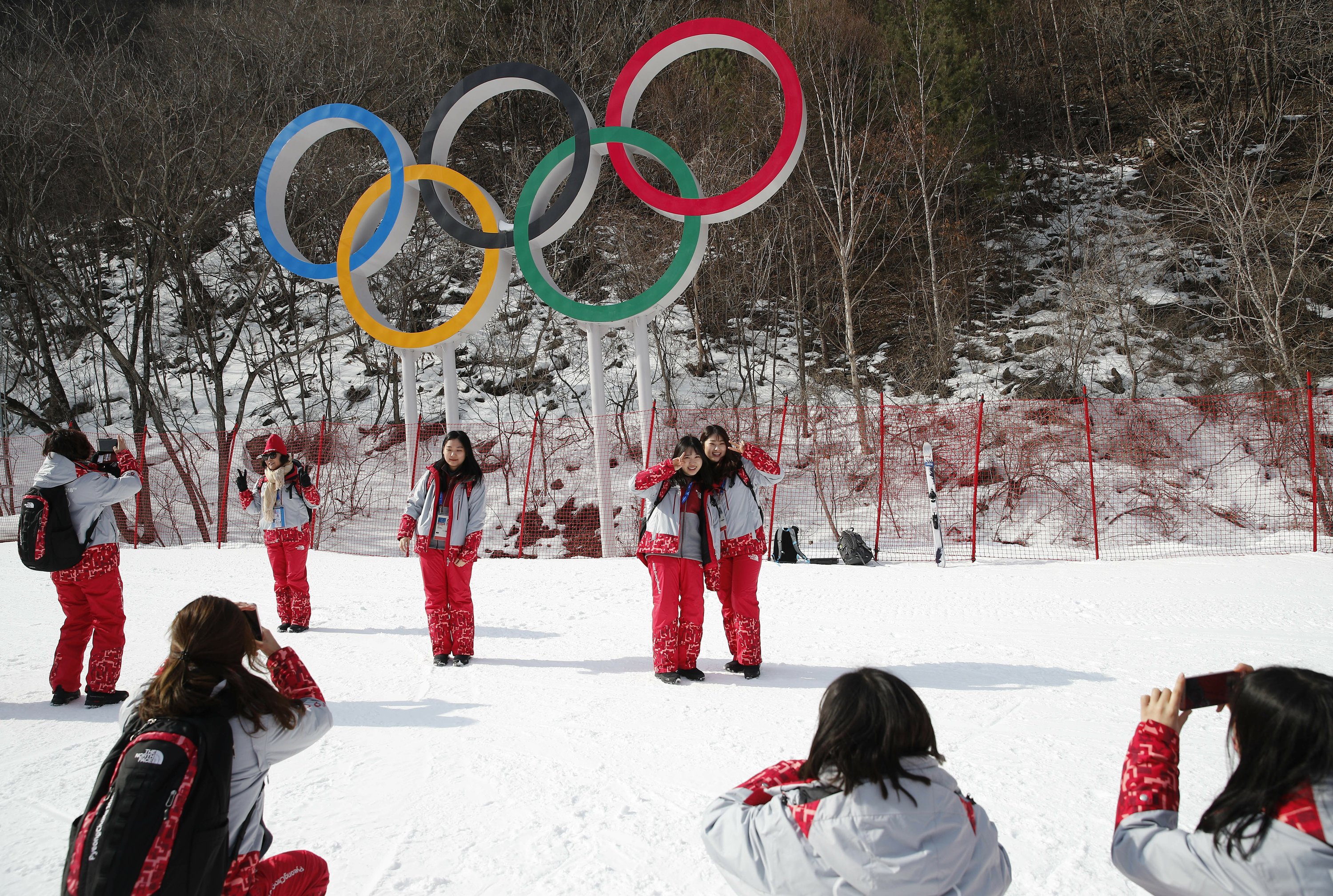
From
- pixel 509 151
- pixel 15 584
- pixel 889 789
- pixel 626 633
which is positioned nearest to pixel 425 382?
pixel 509 151

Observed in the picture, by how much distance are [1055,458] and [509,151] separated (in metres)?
17.1

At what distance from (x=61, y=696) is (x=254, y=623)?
3.62 meters

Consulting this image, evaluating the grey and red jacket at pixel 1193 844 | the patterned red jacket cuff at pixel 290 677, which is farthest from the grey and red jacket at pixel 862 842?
the patterned red jacket cuff at pixel 290 677

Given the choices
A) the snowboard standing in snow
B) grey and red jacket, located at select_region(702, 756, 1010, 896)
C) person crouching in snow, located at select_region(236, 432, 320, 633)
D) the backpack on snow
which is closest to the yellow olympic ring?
person crouching in snow, located at select_region(236, 432, 320, 633)

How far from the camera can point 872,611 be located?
22.2 ft

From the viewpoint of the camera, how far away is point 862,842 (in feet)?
5.18

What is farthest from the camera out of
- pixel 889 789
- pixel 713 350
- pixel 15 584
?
pixel 713 350

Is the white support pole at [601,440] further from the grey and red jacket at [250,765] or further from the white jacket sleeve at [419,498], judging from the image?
the grey and red jacket at [250,765]

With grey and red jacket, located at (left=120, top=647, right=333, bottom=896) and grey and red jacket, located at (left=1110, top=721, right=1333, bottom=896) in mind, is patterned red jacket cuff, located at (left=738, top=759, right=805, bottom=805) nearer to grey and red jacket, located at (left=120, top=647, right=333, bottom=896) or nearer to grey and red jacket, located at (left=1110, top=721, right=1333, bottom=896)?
grey and red jacket, located at (left=1110, top=721, right=1333, bottom=896)

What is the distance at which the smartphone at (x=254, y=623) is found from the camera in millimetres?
2207

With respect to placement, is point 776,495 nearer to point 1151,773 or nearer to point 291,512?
point 291,512

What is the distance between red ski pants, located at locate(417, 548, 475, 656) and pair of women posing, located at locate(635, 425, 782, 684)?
1392 mm

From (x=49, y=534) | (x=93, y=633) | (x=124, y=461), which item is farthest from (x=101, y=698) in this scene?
(x=124, y=461)

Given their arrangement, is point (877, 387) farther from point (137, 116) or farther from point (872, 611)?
point (137, 116)
